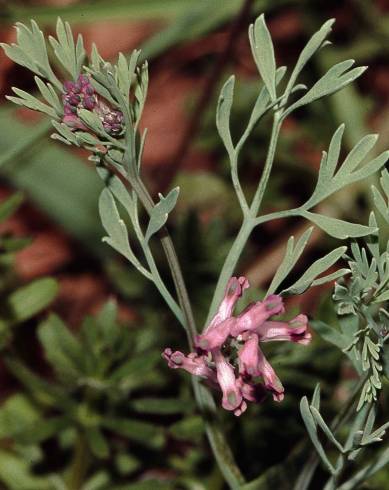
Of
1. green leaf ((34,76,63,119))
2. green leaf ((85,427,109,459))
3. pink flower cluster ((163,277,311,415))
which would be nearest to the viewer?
pink flower cluster ((163,277,311,415))

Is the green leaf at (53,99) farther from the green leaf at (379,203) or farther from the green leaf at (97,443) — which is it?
the green leaf at (97,443)

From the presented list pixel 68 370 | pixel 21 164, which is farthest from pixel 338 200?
pixel 68 370

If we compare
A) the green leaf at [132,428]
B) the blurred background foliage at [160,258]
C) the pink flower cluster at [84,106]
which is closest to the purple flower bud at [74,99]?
the pink flower cluster at [84,106]

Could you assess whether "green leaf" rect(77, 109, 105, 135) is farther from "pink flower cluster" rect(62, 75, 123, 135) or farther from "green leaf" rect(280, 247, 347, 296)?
"green leaf" rect(280, 247, 347, 296)

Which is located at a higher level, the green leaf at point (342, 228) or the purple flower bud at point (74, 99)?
the purple flower bud at point (74, 99)

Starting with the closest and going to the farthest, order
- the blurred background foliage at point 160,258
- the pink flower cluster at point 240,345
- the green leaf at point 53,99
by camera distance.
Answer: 1. the pink flower cluster at point 240,345
2. the green leaf at point 53,99
3. the blurred background foliage at point 160,258

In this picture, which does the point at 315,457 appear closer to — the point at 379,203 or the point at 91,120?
the point at 379,203

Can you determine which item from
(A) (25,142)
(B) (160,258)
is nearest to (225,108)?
(A) (25,142)

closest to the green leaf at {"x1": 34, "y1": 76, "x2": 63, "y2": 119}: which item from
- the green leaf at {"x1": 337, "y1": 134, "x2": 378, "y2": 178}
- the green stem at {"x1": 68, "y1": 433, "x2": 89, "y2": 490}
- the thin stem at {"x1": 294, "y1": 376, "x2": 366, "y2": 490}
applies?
the green leaf at {"x1": 337, "y1": 134, "x2": 378, "y2": 178}
